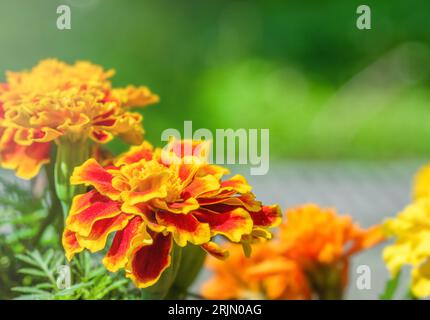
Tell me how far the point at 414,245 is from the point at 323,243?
0.06m

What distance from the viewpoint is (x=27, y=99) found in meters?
0.41

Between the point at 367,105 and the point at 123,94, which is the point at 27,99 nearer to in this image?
the point at 123,94

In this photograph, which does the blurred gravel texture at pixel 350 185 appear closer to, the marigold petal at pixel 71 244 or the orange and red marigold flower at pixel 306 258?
the orange and red marigold flower at pixel 306 258

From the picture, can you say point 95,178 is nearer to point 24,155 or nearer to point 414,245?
point 24,155

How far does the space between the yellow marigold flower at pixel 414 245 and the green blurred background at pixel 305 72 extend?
126 cm

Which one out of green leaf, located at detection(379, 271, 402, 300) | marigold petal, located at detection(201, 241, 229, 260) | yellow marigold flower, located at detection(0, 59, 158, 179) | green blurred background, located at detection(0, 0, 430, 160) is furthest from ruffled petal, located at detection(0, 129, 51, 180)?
green blurred background, located at detection(0, 0, 430, 160)

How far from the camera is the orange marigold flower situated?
1.61 ft

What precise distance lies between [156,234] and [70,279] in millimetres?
78

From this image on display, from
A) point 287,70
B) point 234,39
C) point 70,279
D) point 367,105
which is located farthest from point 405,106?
point 70,279

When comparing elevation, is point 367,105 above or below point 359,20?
above

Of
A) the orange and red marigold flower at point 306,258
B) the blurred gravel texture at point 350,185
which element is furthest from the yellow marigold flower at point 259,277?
the blurred gravel texture at point 350,185

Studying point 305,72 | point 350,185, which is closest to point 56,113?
point 350,185

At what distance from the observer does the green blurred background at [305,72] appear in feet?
6.34

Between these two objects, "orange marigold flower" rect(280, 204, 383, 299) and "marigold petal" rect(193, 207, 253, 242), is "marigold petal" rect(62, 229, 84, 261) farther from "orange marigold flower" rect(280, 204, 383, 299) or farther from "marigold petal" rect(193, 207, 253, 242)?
"orange marigold flower" rect(280, 204, 383, 299)
